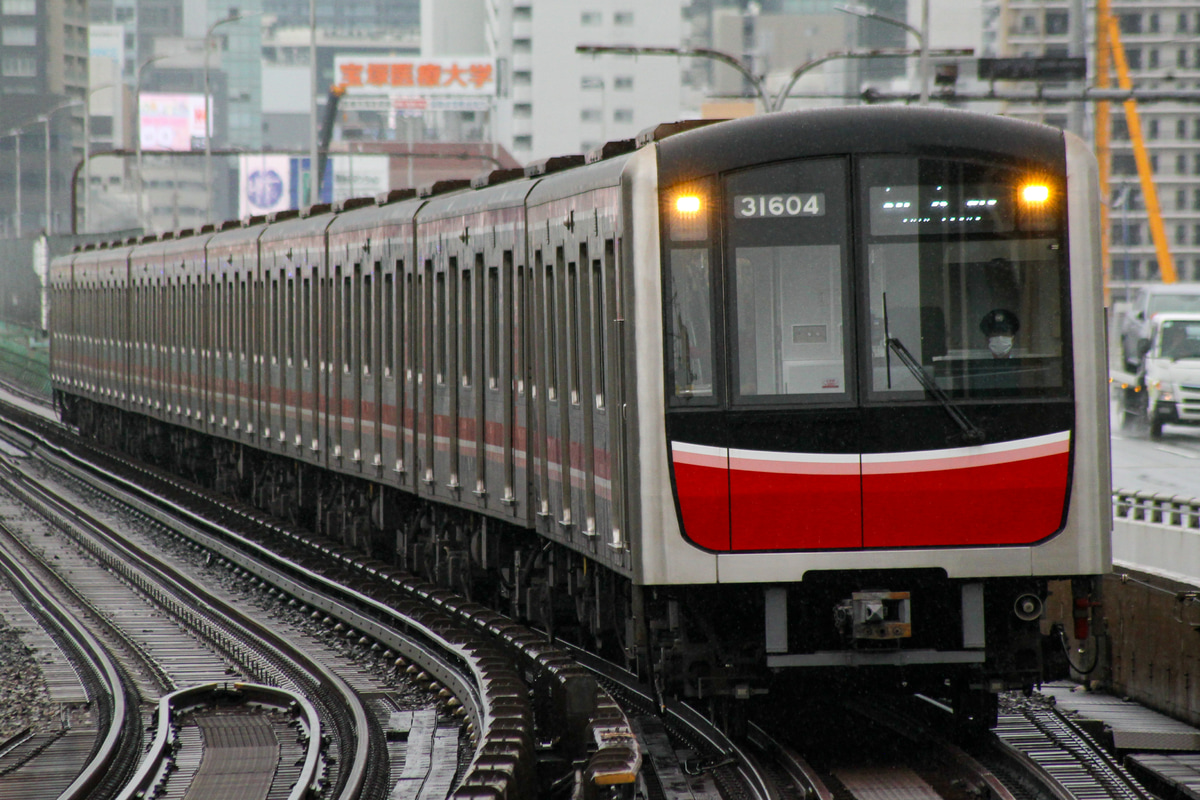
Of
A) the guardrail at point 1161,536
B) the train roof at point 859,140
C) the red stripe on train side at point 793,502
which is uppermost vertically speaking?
the train roof at point 859,140

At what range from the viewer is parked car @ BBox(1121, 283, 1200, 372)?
40.2 metres

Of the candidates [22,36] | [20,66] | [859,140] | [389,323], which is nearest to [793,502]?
[859,140]

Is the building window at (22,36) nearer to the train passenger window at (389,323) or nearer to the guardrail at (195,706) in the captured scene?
the train passenger window at (389,323)

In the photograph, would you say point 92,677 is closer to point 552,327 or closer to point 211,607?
point 211,607

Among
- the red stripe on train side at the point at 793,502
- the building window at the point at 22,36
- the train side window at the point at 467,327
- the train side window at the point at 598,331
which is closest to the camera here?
the red stripe on train side at the point at 793,502

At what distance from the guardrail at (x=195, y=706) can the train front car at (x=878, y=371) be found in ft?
7.26

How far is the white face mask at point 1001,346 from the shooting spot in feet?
30.7

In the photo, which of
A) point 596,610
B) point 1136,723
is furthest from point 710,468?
point 1136,723

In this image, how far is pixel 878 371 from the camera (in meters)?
9.31

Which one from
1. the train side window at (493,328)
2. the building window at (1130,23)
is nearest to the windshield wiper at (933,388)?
the train side window at (493,328)

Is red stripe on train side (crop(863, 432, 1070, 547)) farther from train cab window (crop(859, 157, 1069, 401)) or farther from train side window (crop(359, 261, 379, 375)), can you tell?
train side window (crop(359, 261, 379, 375))

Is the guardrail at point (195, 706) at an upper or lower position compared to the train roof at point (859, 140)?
lower

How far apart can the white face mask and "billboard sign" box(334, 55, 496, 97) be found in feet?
399

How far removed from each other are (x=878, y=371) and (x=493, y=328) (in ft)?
16.4
